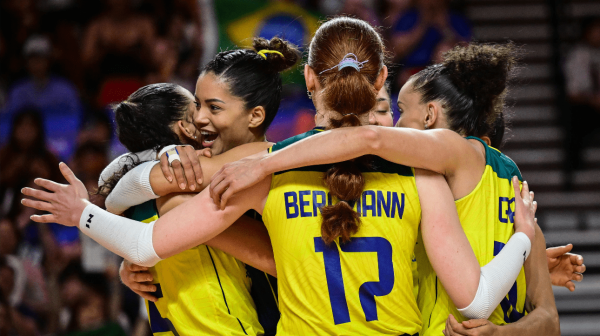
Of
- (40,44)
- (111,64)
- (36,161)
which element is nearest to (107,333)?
(36,161)

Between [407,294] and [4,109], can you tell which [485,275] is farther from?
[4,109]

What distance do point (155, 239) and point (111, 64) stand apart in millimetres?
4488

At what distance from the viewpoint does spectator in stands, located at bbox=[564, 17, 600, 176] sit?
220 inches

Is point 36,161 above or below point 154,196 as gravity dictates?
above

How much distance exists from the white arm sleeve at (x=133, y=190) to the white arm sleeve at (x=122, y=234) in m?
0.08

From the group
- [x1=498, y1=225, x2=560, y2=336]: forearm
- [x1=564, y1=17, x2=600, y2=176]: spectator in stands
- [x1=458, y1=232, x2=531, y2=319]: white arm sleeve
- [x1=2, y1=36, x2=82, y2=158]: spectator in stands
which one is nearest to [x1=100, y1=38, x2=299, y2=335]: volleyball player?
[x1=458, y1=232, x2=531, y2=319]: white arm sleeve

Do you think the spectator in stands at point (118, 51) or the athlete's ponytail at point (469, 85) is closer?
the athlete's ponytail at point (469, 85)

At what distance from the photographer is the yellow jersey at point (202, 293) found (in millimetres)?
1886

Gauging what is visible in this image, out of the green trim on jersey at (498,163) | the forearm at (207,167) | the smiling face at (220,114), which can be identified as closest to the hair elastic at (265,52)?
the smiling face at (220,114)

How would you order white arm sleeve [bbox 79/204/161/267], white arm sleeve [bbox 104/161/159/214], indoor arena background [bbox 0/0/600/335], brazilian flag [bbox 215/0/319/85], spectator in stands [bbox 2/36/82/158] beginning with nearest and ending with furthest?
white arm sleeve [bbox 79/204/161/267] < white arm sleeve [bbox 104/161/159/214] < indoor arena background [bbox 0/0/600/335] < spectator in stands [bbox 2/36/82/158] < brazilian flag [bbox 215/0/319/85]

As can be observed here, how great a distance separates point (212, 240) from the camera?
1.86 metres

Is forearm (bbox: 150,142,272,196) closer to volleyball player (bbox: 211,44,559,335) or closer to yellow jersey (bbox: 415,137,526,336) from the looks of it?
volleyball player (bbox: 211,44,559,335)

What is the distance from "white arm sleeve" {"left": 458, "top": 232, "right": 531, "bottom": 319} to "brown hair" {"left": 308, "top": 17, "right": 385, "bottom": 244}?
40 cm

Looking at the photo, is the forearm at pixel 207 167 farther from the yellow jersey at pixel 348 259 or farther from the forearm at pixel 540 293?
the forearm at pixel 540 293
